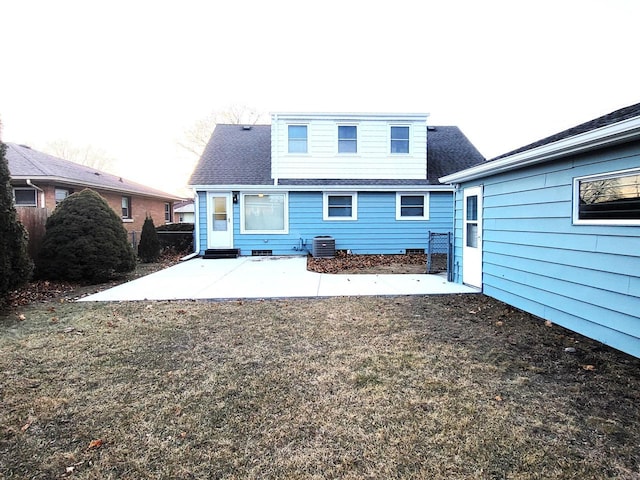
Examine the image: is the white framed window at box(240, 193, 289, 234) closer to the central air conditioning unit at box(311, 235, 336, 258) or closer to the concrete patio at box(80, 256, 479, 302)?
the central air conditioning unit at box(311, 235, 336, 258)

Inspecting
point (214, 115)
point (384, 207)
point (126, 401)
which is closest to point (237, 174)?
point (384, 207)

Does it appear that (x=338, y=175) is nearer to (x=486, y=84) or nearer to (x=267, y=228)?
(x=267, y=228)

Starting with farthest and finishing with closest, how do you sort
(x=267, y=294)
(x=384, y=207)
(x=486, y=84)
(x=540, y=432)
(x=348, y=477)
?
(x=486, y=84), (x=384, y=207), (x=267, y=294), (x=540, y=432), (x=348, y=477)

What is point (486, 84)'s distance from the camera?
16156 millimetres

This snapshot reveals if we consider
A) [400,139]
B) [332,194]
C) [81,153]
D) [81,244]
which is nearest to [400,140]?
[400,139]

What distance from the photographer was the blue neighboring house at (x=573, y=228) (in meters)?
3.58

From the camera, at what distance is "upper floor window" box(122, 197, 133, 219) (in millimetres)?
17188

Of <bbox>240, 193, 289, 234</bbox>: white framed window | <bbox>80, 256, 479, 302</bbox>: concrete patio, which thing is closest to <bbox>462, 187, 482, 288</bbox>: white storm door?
<bbox>80, 256, 479, 302</bbox>: concrete patio

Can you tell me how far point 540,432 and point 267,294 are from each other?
15.7 feet

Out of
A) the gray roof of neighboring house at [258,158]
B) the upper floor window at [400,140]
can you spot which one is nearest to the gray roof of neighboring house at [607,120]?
the gray roof of neighboring house at [258,158]

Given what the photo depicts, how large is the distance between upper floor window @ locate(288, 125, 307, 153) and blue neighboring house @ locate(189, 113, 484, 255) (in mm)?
36

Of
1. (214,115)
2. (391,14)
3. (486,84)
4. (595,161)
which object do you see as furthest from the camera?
(214,115)

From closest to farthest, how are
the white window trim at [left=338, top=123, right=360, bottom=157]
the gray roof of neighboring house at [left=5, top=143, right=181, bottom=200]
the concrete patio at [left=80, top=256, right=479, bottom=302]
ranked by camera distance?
the concrete patio at [left=80, top=256, right=479, bottom=302] < the gray roof of neighboring house at [left=5, top=143, right=181, bottom=200] < the white window trim at [left=338, top=123, right=360, bottom=157]

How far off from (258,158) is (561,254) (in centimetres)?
1145
